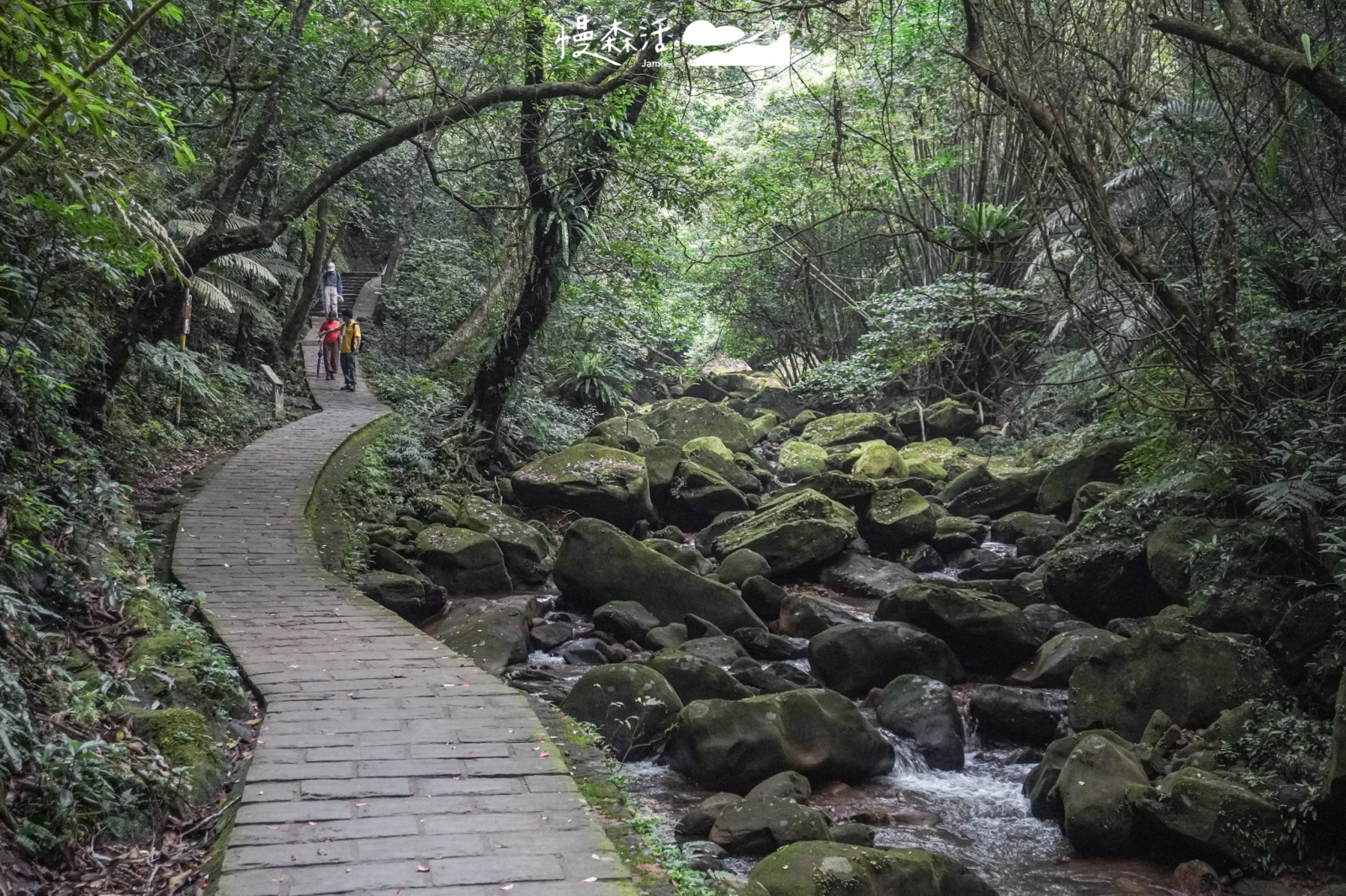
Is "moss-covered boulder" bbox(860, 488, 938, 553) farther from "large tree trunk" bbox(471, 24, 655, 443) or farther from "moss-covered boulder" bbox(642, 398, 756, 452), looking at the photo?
"moss-covered boulder" bbox(642, 398, 756, 452)

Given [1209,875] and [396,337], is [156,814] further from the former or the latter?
[396,337]

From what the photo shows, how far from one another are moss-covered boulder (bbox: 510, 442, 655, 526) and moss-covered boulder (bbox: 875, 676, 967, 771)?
5764 mm

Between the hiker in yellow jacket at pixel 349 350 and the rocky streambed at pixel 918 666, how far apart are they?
18.5 feet

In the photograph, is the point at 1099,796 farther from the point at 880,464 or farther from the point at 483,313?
the point at 483,313

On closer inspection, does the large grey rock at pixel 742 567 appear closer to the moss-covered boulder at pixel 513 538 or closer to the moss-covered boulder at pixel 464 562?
the moss-covered boulder at pixel 513 538

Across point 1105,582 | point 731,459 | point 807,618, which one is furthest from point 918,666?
point 731,459

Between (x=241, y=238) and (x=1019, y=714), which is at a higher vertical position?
(x=241, y=238)

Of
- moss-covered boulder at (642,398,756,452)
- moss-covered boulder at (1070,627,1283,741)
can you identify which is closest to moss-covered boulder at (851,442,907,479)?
moss-covered boulder at (642,398,756,452)

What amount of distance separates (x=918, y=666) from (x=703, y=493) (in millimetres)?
6328

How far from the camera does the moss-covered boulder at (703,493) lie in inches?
583

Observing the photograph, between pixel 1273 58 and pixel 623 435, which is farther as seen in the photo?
pixel 623 435

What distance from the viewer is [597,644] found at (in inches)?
361

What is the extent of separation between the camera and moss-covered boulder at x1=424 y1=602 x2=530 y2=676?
27.5 ft

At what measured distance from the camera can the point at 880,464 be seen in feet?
55.3
